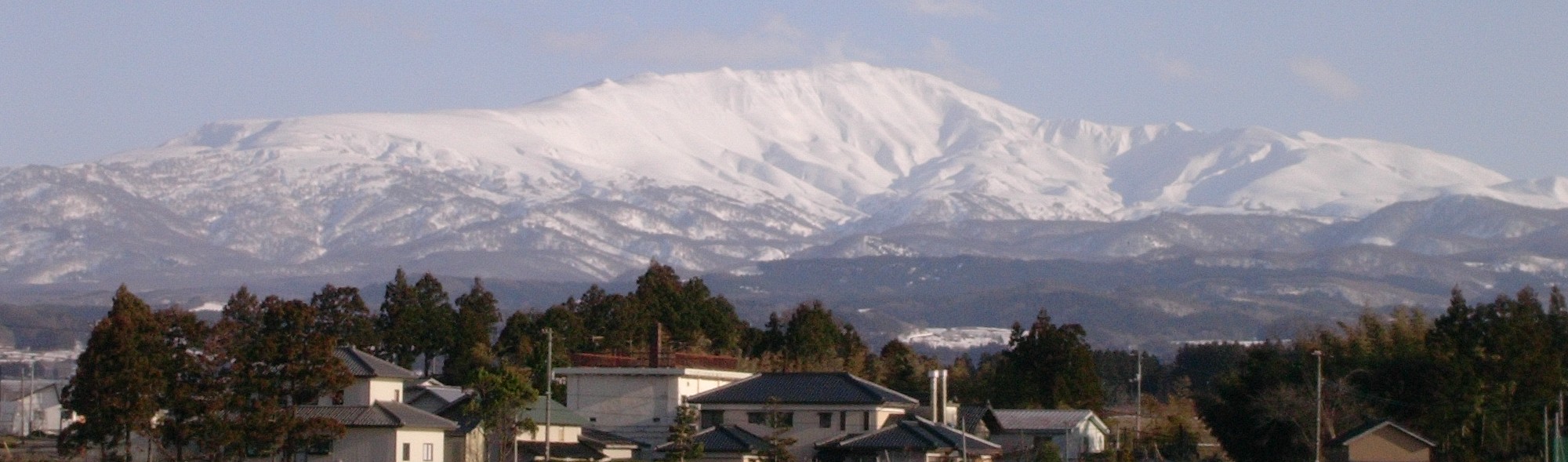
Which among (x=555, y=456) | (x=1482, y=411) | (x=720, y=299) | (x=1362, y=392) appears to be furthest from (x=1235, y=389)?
(x=720, y=299)

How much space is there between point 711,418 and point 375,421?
10598 mm

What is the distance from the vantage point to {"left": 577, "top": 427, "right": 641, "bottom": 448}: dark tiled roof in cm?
5581

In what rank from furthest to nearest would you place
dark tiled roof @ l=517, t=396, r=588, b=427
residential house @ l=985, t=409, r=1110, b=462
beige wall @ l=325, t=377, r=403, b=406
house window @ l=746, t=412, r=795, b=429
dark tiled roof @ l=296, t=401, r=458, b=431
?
residential house @ l=985, t=409, r=1110, b=462 < house window @ l=746, t=412, r=795, b=429 < dark tiled roof @ l=517, t=396, r=588, b=427 < beige wall @ l=325, t=377, r=403, b=406 < dark tiled roof @ l=296, t=401, r=458, b=431

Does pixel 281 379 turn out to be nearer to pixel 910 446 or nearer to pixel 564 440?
pixel 564 440

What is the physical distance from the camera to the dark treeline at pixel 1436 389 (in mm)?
54719

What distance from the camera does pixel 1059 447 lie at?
63812mm

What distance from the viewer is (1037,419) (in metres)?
65.2

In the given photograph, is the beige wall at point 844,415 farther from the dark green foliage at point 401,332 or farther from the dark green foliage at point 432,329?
the dark green foliage at point 401,332

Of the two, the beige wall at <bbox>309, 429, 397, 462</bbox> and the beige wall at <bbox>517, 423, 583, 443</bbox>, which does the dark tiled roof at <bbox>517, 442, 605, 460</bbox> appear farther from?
the beige wall at <bbox>309, 429, 397, 462</bbox>

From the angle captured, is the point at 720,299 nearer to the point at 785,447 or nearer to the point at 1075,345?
the point at 1075,345

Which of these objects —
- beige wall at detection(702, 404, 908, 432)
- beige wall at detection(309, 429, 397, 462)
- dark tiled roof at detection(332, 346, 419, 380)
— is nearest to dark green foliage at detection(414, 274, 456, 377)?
beige wall at detection(702, 404, 908, 432)

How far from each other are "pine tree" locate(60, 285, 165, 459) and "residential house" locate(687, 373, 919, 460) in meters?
14.4

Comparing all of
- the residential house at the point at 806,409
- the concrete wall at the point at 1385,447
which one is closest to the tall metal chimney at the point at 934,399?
the residential house at the point at 806,409

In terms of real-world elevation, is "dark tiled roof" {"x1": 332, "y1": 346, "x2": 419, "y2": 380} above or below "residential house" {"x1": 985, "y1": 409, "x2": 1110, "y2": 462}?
above
